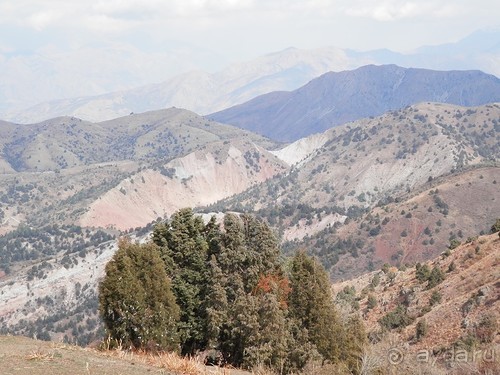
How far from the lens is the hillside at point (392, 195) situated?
9700 cm

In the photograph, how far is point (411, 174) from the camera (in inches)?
6786

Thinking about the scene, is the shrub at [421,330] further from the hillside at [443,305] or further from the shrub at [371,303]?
the shrub at [371,303]

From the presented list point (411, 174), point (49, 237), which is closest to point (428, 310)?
point (49, 237)

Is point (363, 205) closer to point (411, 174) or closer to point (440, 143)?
point (411, 174)

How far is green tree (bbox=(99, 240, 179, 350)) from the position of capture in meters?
24.2

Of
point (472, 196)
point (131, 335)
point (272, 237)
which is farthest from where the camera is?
point (472, 196)

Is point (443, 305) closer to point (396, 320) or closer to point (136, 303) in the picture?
point (396, 320)

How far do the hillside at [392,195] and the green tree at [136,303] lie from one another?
67164 millimetres

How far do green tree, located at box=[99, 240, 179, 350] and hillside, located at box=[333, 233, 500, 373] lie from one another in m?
9.48

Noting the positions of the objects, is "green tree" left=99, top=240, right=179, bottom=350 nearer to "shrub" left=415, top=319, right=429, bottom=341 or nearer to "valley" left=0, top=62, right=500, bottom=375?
"valley" left=0, top=62, right=500, bottom=375

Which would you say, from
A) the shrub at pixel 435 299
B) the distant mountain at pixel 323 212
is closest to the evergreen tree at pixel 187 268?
the shrub at pixel 435 299

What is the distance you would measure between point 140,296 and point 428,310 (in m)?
21.7

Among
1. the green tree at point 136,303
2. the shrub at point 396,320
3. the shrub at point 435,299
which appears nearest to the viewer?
the green tree at point 136,303

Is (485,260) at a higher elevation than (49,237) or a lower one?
higher
